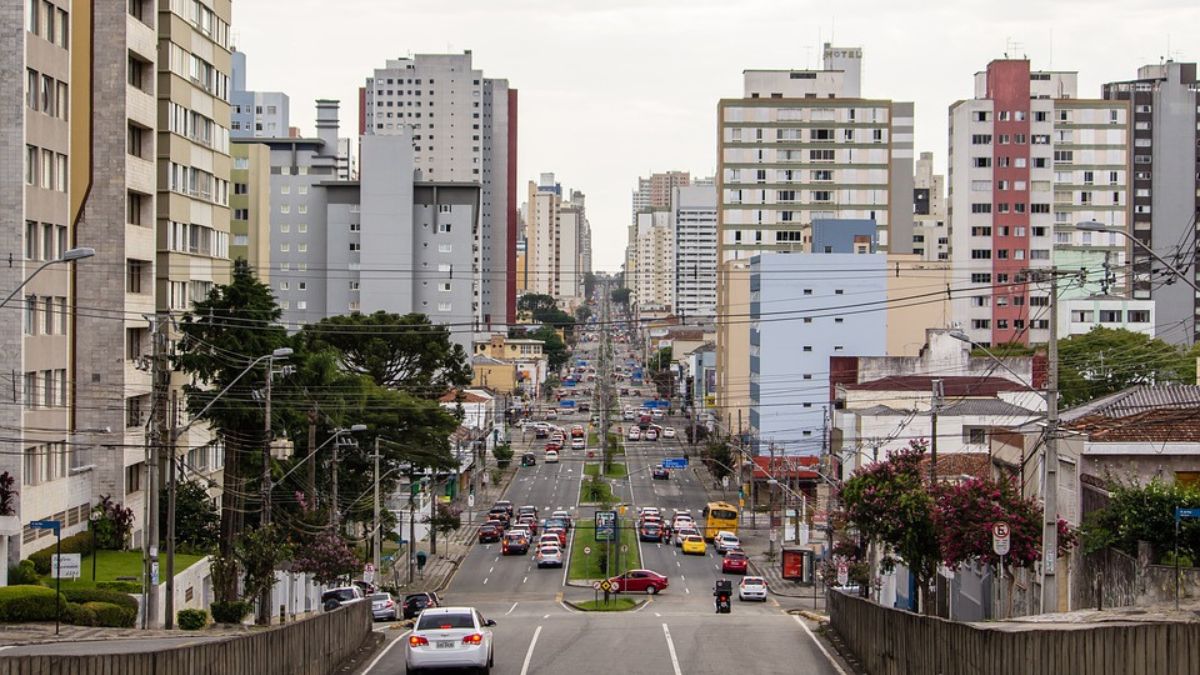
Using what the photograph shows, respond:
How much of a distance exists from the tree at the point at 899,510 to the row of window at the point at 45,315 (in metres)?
23.6

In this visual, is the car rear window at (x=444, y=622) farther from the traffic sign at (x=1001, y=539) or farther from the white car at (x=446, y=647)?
the traffic sign at (x=1001, y=539)

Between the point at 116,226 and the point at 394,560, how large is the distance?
30.1 metres

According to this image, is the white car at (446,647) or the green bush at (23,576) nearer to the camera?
the white car at (446,647)

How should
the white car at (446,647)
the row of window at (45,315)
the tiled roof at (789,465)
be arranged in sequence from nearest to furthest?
the white car at (446,647)
the row of window at (45,315)
the tiled roof at (789,465)

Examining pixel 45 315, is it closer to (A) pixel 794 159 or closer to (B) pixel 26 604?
(B) pixel 26 604

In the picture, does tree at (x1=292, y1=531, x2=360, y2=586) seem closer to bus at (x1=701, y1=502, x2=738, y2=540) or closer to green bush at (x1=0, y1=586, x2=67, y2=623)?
green bush at (x1=0, y1=586, x2=67, y2=623)

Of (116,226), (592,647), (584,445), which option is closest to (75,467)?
(116,226)

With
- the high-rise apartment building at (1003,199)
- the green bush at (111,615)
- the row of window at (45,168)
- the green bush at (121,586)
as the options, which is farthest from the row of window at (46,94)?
the high-rise apartment building at (1003,199)

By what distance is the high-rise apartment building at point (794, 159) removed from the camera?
148250mm

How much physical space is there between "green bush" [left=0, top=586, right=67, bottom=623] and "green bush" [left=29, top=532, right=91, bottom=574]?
7208mm

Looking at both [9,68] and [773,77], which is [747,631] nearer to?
[9,68]

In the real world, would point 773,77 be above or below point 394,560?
above

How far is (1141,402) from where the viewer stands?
46906 millimetres

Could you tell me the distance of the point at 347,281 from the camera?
155 m
